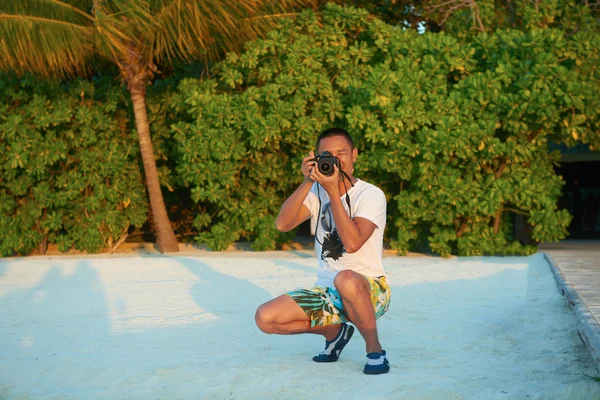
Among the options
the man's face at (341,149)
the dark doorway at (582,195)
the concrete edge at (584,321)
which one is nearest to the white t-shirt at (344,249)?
the man's face at (341,149)

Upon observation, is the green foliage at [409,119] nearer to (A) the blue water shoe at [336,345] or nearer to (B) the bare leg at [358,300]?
(A) the blue water shoe at [336,345]

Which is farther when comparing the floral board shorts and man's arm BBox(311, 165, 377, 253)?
the floral board shorts

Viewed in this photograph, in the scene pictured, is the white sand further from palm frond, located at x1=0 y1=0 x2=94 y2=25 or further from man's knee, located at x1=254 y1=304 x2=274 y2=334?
palm frond, located at x1=0 y1=0 x2=94 y2=25

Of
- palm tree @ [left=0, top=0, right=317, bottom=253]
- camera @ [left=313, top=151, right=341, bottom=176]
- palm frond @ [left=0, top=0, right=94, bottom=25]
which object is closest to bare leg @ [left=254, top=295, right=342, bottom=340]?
camera @ [left=313, top=151, right=341, bottom=176]

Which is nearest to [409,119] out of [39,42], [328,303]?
[39,42]

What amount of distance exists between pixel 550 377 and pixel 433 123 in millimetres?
6912

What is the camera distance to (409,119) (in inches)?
418

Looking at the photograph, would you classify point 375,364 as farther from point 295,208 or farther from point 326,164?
point 326,164

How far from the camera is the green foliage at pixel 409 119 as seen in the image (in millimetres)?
10555

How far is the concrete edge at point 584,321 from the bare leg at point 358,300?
46.5 inches

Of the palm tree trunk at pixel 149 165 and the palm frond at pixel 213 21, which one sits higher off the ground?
the palm frond at pixel 213 21

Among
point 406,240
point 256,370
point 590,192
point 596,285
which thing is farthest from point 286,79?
point 590,192

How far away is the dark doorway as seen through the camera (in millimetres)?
19158

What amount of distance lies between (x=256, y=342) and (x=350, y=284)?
1.46 metres
